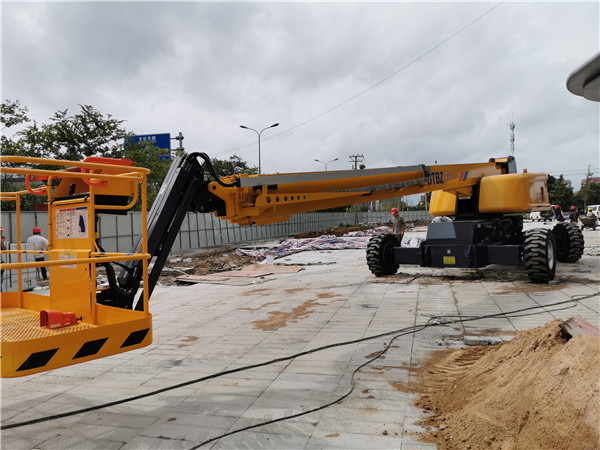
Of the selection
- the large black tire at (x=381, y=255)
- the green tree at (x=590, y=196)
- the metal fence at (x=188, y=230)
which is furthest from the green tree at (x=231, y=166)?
the green tree at (x=590, y=196)

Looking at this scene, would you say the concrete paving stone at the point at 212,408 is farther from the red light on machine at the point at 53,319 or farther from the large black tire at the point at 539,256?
the large black tire at the point at 539,256

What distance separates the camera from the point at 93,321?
4137 mm

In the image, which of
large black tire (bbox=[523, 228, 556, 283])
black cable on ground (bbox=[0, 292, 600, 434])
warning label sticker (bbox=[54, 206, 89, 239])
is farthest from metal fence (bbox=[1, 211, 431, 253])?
large black tire (bbox=[523, 228, 556, 283])

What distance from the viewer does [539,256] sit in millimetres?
10156

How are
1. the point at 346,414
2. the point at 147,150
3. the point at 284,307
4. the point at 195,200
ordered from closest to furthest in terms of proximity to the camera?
the point at 346,414, the point at 195,200, the point at 284,307, the point at 147,150

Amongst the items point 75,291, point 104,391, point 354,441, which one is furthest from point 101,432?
point 354,441

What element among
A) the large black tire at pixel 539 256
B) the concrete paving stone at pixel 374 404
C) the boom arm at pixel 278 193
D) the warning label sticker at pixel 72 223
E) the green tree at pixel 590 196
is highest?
the green tree at pixel 590 196

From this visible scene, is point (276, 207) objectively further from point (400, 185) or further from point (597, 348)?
point (597, 348)

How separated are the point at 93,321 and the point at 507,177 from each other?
10.3 metres

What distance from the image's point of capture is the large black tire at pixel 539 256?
10.1 m

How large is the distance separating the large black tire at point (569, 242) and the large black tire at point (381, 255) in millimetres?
5362

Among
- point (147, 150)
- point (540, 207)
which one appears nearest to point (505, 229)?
point (540, 207)

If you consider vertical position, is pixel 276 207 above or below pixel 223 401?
above

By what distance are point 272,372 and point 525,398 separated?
274cm
